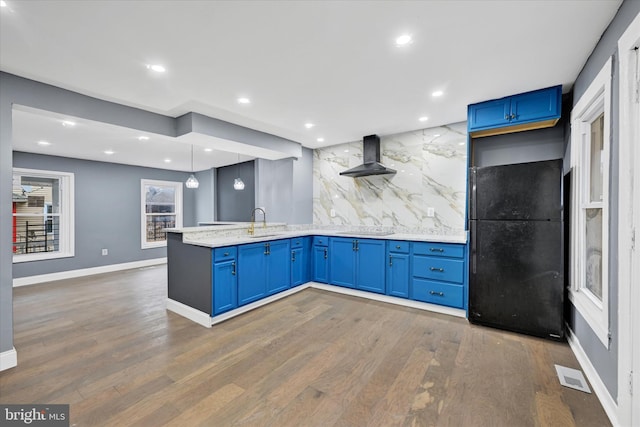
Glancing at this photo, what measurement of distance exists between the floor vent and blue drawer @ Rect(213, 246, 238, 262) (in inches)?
128

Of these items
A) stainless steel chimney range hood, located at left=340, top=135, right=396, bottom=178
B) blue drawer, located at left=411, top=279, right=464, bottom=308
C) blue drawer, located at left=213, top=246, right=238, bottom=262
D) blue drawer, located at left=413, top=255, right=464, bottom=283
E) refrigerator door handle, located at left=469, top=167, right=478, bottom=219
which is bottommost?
blue drawer, located at left=411, top=279, right=464, bottom=308

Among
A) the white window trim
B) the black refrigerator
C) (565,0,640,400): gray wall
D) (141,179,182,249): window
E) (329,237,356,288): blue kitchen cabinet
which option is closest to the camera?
(565,0,640,400): gray wall

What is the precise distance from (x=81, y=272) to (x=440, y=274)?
685 cm

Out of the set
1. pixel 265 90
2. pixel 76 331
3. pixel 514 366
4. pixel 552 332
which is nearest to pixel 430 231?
pixel 552 332

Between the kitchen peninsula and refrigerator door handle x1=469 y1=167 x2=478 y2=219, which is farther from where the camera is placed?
the kitchen peninsula

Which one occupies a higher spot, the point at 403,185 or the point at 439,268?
the point at 403,185

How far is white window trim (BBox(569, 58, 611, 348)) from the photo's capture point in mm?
1830

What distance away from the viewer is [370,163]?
14.2ft

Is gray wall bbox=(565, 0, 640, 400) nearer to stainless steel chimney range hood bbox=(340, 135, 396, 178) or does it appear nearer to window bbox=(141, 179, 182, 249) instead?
stainless steel chimney range hood bbox=(340, 135, 396, 178)

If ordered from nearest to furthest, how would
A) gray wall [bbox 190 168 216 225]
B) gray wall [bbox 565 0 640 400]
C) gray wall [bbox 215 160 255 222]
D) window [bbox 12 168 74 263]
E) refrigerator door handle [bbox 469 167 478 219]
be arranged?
gray wall [bbox 565 0 640 400] → refrigerator door handle [bbox 469 167 478 219] → window [bbox 12 168 74 263] → gray wall [bbox 215 160 255 222] → gray wall [bbox 190 168 216 225]

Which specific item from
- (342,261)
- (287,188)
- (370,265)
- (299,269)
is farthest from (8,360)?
(287,188)

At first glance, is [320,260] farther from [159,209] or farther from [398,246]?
[159,209]

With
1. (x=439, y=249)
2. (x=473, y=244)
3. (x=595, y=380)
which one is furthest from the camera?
(x=439, y=249)

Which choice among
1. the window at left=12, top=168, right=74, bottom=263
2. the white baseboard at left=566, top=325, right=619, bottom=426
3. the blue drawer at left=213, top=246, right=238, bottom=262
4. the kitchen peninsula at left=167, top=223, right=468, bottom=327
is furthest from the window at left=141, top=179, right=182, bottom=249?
the white baseboard at left=566, top=325, right=619, bottom=426
